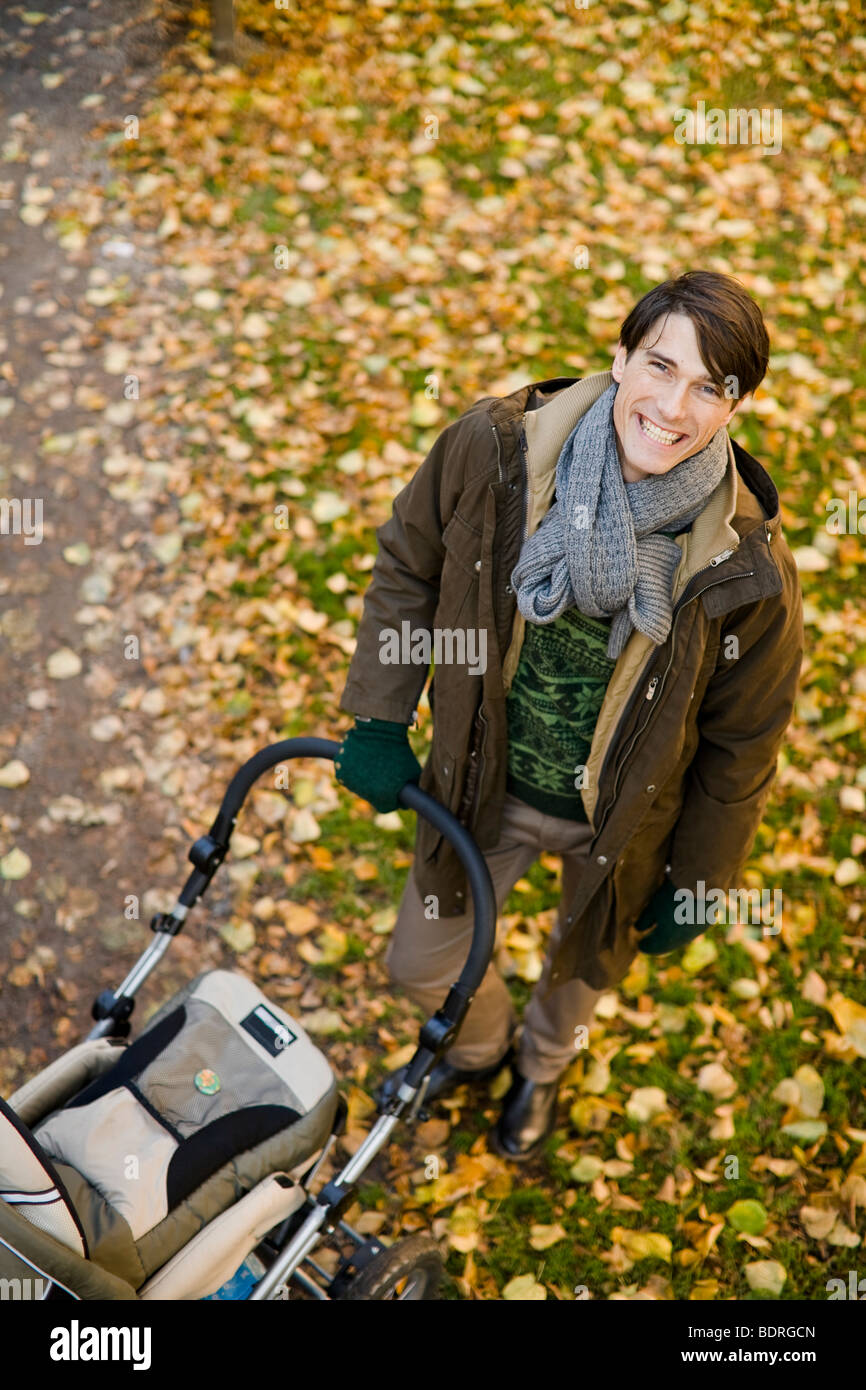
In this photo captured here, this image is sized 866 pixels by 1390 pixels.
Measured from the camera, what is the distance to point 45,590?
15.1ft

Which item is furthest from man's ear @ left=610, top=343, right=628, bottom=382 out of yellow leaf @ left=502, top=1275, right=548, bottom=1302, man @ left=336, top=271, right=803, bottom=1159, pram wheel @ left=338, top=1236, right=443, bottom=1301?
yellow leaf @ left=502, top=1275, right=548, bottom=1302

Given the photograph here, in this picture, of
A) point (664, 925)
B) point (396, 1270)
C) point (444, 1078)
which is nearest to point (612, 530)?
point (664, 925)

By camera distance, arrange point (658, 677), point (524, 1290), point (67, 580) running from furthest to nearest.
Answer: point (67, 580) → point (524, 1290) → point (658, 677)

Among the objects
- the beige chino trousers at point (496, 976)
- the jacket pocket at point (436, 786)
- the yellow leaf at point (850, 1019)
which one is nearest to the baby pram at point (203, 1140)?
the jacket pocket at point (436, 786)

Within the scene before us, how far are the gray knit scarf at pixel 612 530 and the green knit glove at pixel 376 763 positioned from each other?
569 millimetres

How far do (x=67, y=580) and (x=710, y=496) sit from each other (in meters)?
3.13

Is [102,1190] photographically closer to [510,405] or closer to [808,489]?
[510,405]

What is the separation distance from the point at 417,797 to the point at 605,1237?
172 cm

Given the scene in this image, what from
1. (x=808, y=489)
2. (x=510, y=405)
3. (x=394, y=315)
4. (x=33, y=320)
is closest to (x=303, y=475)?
(x=394, y=315)

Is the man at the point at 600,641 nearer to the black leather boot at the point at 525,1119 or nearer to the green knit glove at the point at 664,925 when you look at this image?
the green knit glove at the point at 664,925

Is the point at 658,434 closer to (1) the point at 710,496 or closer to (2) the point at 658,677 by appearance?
(1) the point at 710,496

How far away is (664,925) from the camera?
291 centimetres

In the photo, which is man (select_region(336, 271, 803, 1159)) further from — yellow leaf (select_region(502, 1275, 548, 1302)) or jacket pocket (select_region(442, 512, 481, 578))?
yellow leaf (select_region(502, 1275, 548, 1302))

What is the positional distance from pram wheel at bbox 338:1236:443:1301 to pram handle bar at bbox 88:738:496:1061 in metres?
0.49
